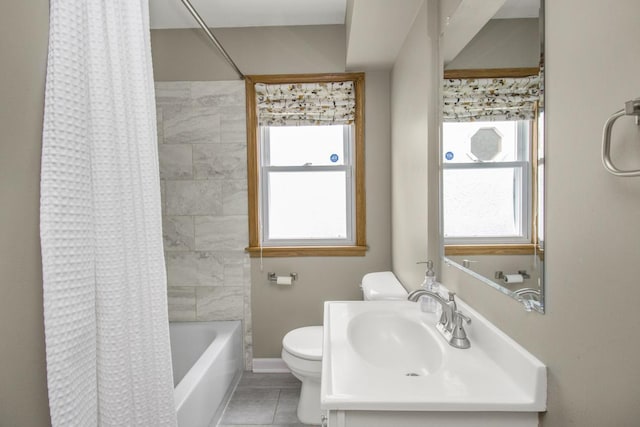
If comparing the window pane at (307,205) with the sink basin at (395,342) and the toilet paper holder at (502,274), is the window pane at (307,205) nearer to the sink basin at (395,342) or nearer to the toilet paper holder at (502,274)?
the sink basin at (395,342)

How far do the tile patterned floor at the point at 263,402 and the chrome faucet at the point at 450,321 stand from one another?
4.16ft

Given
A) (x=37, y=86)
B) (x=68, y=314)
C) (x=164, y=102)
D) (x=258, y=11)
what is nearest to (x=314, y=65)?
(x=258, y=11)

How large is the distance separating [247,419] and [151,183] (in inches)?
69.1

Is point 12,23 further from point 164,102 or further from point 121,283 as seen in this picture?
point 164,102

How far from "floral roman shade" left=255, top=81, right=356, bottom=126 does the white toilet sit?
125cm

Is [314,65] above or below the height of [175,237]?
above

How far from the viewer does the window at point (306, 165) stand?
264cm

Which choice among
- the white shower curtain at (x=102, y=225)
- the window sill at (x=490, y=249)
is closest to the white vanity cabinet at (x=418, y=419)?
the window sill at (x=490, y=249)

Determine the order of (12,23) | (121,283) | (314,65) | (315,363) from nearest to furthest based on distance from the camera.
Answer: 1. (12,23)
2. (121,283)
3. (315,363)
4. (314,65)

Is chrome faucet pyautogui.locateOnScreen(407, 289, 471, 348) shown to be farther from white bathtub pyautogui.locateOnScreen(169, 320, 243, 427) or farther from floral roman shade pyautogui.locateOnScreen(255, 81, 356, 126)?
floral roman shade pyautogui.locateOnScreen(255, 81, 356, 126)

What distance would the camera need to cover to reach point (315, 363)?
2035 millimetres

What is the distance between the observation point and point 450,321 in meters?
1.30

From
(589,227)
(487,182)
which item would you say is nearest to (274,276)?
(487,182)

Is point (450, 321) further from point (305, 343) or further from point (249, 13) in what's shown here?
point (249, 13)
